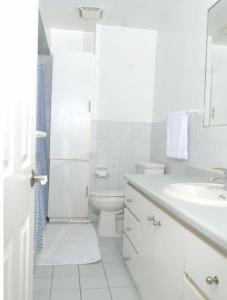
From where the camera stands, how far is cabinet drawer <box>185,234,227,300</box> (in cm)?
86

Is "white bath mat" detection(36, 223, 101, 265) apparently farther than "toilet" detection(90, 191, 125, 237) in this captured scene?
No

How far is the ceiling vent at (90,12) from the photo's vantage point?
2.94 m

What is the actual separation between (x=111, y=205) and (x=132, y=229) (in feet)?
2.96

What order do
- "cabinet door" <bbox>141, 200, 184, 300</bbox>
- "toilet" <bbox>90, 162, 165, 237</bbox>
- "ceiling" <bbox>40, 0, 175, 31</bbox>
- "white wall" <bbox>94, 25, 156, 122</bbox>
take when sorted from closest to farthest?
"cabinet door" <bbox>141, 200, 184, 300</bbox> < "ceiling" <bbox>40, 0, 175, 31</bbox> < "toilet" <bbox>90, 162, 165, 237</bbox> < "white wall" <bbox>94, 25, 156, 122</bbox>

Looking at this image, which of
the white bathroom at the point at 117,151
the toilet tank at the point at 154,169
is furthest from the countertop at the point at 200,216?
the toilet tank at the point at 154,169

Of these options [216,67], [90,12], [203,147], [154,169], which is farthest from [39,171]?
[90,12]

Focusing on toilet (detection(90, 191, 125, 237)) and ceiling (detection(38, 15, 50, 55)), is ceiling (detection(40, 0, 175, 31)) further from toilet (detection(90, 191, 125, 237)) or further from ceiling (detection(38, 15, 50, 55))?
toilet (detection(90, 191, 125, 237))

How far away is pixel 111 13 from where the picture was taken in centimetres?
310

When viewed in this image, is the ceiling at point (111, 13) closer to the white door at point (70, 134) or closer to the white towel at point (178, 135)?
the white door at point (70, 134)

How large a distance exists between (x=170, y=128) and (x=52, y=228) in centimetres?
171

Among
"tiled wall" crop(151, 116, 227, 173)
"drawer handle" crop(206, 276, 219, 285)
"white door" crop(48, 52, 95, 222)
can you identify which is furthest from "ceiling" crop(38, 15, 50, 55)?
"drawer handle" crop(206, 276, 219, 285)

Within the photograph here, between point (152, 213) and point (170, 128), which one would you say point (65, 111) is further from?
point (152, 213)

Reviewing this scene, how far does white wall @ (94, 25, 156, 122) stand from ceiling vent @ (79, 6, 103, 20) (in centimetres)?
26

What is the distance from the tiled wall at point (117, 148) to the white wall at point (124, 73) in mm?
111
